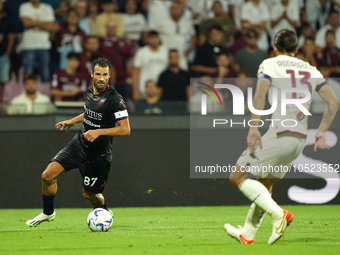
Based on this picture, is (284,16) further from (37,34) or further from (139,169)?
(37,34)

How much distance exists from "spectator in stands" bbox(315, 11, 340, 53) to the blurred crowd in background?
0.08 feet

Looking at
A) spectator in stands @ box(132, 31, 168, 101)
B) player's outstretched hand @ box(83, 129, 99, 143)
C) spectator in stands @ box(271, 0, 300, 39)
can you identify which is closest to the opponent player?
player's outstretched hand @ box(83, 129, 99, 143)

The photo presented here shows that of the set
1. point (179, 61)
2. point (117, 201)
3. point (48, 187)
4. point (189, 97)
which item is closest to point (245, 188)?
point (48, 187)

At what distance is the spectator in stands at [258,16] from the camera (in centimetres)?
1249

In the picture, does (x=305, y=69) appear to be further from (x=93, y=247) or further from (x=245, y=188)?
(x=93, y=247)

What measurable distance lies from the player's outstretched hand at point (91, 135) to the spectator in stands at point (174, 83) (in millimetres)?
4433

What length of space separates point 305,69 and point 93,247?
101 inches

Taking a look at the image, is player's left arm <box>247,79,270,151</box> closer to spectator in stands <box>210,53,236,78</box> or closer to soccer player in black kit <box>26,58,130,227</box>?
soccer player in black kit <box>26,58,130,227</box>

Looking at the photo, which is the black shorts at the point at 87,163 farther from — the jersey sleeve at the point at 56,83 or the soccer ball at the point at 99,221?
the jersey sleeve at the point at 56,83

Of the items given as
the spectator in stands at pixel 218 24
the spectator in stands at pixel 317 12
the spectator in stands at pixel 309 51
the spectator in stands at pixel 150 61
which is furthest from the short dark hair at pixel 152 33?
the spectator in stands at pixel 317 12

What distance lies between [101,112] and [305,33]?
7.01m

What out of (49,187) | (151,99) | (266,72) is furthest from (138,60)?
(266,72)

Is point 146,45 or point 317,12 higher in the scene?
point 317,12

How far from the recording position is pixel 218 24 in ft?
39.1
